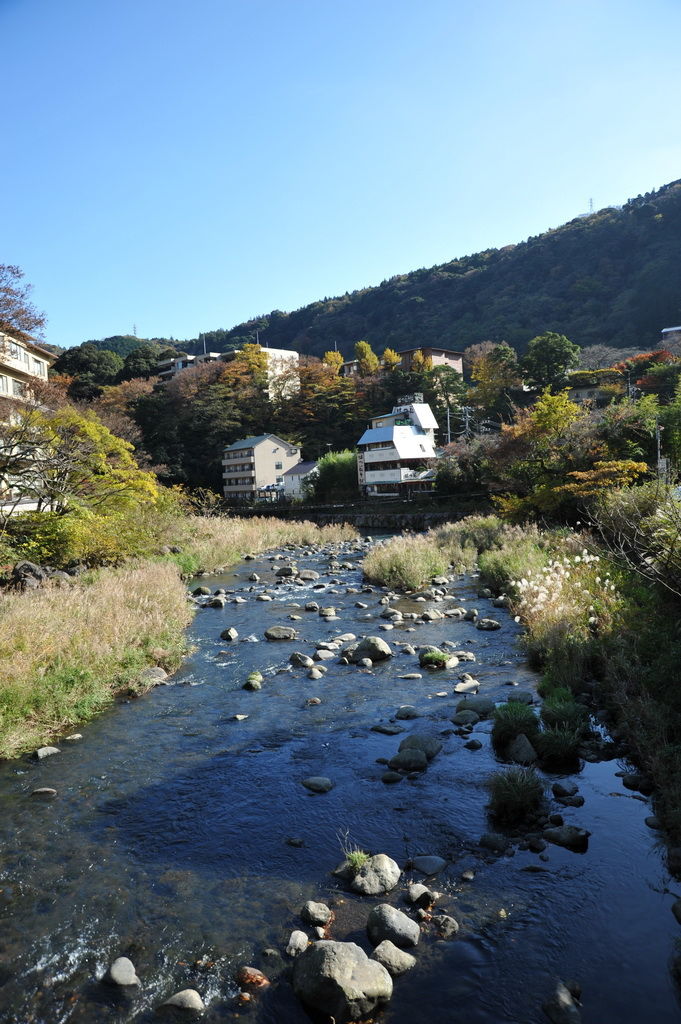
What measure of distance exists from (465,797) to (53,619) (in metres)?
7.70

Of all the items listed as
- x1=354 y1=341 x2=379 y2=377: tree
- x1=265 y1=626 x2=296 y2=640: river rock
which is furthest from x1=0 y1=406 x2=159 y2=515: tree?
x1=354 y1=341 x2=379 y2=377: tree

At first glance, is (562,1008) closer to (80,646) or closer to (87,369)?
(80,646)

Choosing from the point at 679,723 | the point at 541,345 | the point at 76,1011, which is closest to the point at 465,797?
the point at 679,723

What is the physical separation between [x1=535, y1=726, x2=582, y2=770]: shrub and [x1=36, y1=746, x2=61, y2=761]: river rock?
619 cm

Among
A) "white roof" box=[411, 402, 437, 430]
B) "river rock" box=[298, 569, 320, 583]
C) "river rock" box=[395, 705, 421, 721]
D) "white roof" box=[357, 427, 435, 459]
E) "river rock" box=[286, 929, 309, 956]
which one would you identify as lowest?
"river rock" box=[298, 569, 320, 583]

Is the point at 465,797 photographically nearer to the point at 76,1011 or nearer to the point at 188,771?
the point at 188,771

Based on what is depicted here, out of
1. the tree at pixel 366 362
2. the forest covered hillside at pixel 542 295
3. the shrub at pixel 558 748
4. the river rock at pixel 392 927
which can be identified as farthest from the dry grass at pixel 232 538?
the forest covered hillside at pixel 542 295

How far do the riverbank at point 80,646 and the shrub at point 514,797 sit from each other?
5.92 meters

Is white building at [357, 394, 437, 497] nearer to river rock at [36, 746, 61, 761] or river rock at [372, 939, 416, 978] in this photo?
river rock at [36, 746, 61, 761]

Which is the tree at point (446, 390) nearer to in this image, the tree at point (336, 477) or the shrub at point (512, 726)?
the tree at point (336, 477)

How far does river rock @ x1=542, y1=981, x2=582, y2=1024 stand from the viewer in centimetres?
353

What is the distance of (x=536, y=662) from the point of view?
998 centimetres

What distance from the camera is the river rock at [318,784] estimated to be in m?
6.51

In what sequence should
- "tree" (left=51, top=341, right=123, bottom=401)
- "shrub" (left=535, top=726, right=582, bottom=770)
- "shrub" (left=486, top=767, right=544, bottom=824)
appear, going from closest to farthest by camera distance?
1. "shrub" (left=486, top=767, right=544, bottom=824)
2. "shrub" (left=535, top=726, right=582, bottom=770)
3. "tree" (left=51, top=341, right=123, bottom=401)
